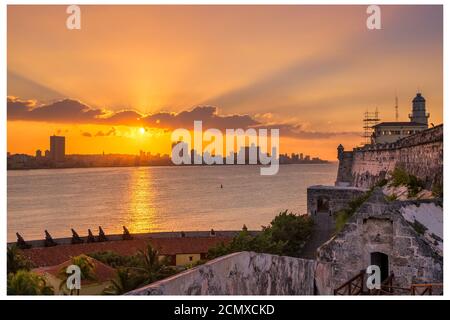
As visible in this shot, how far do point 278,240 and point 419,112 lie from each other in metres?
58.2

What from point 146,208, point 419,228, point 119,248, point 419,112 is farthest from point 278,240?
point 146,208

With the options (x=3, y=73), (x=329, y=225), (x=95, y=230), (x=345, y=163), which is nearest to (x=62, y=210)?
(x=95, y=230)

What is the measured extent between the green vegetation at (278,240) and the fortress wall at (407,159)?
956 cm

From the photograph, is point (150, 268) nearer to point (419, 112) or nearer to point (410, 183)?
point (410, 183)

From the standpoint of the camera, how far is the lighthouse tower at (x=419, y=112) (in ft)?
280

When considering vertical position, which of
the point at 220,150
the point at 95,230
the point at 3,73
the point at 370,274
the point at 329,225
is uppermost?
the point at 3,73

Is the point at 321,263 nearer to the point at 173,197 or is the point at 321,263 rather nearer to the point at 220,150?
the point at 220,150

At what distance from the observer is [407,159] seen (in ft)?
126

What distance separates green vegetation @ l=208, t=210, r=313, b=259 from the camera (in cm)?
3575
